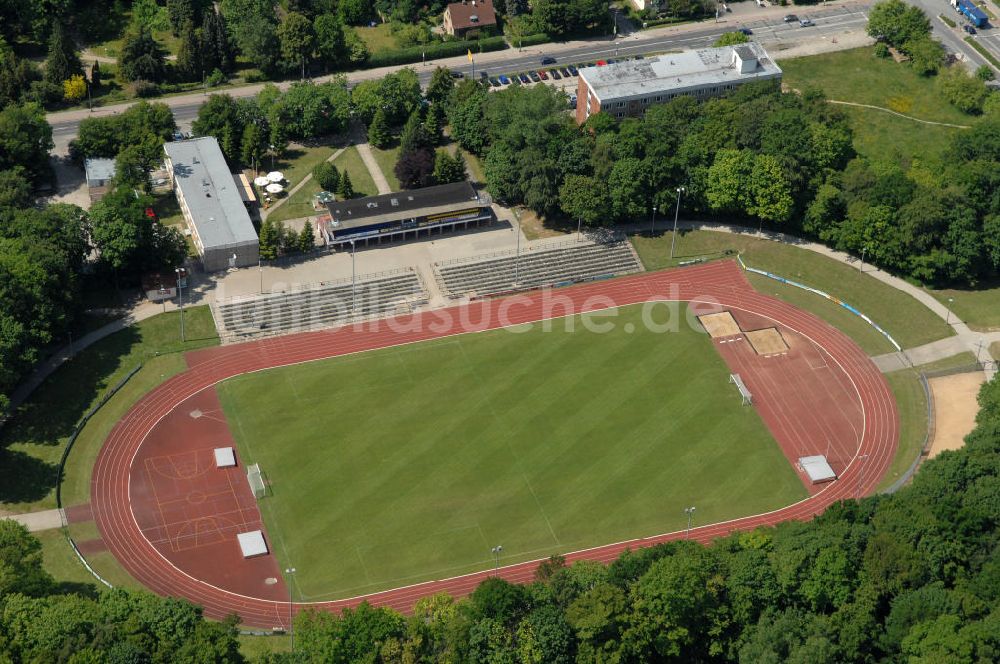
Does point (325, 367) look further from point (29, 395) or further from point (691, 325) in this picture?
point (691, 325)

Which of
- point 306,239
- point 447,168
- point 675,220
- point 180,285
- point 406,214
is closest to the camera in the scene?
point 180,285

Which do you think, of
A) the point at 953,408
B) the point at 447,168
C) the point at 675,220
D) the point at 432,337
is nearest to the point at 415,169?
the point at 447,168

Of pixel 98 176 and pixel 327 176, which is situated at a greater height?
pixel 98 176

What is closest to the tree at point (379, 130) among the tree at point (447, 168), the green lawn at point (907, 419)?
the tree at point (447, 168)

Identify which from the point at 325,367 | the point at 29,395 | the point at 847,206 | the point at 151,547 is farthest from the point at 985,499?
the point at 29,395

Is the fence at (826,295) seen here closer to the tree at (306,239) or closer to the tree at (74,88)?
the tree at (306,239)

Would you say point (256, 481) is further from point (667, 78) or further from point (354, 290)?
point (667, 78)

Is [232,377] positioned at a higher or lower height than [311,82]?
lower
